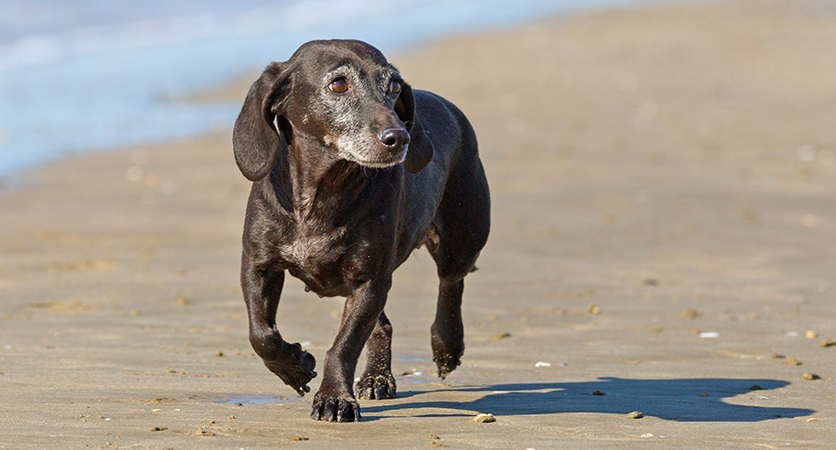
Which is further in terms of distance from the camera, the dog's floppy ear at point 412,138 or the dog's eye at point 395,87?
the dog's floppy ear at point 412,138

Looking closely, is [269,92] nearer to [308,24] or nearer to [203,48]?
[203,48]

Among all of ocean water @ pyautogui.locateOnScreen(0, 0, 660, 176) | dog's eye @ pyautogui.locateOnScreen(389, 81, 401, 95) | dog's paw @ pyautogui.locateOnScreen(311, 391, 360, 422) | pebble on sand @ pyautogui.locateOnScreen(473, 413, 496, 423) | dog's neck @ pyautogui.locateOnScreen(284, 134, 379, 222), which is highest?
ocean water @ pyautogui.locateOnScreen(0, 0, 660, 176)

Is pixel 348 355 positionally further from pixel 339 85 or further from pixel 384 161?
pixel 339 85

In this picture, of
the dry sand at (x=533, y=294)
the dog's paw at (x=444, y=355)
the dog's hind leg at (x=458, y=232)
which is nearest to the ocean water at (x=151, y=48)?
the dry sand at (x=533, y=294)

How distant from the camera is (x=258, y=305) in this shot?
515cm

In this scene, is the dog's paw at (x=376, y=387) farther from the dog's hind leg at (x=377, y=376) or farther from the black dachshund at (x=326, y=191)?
the black dachshund at (x=326, y=191)

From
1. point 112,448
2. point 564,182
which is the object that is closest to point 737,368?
point 112,448

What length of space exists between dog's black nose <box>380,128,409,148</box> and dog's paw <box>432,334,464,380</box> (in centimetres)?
176

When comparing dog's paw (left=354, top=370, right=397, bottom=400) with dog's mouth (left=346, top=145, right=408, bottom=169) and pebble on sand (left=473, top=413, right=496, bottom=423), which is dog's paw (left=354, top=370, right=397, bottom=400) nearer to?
pebble on sand (left=473, top=413, right=496, bottom=423)

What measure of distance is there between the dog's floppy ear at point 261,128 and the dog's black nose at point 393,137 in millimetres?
588

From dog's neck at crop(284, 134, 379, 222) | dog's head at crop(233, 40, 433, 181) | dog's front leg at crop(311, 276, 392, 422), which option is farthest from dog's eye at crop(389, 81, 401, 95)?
dog's front leg at crop(311, 276, 392, 422)

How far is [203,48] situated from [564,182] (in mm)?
19724

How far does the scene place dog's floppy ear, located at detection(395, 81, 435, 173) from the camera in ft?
17.3

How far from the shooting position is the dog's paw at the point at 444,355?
6.25m
